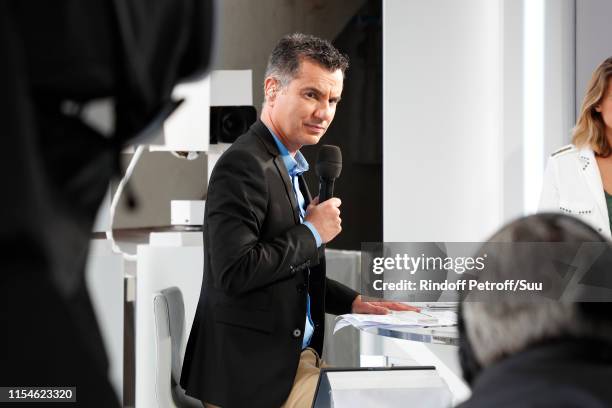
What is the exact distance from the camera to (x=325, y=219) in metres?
2.12

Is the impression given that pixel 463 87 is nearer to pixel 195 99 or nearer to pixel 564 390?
pixel 195 99

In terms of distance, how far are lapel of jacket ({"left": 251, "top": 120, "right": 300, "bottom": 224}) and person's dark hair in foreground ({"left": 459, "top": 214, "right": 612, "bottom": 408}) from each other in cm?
137

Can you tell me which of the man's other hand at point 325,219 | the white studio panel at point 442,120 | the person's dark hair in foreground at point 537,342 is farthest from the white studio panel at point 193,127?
the person's dark hair in foreground at point 537,342

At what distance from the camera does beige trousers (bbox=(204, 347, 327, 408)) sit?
2088 mm

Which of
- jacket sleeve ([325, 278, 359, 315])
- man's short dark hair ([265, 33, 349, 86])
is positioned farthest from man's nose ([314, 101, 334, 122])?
jacket sleeve ([325, 278, 359, 315])

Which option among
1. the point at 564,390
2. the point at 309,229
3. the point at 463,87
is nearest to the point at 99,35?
the point at 564,390

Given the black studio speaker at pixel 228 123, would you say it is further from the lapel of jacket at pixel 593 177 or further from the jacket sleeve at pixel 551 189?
the lapel of jacket at pixel 593 177

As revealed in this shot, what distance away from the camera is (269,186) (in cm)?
212

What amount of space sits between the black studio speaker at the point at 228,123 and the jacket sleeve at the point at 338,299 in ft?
5.48

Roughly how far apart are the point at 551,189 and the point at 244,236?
6.31 ft

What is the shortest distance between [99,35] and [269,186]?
1.60 m

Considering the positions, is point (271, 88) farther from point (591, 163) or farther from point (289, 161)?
point (591, 163)

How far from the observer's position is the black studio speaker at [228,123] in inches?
157

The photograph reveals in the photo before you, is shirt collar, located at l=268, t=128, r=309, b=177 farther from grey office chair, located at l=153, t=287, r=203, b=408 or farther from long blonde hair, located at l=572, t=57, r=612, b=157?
long blonde hair, located at l=572, t=57, r=612, b=157
